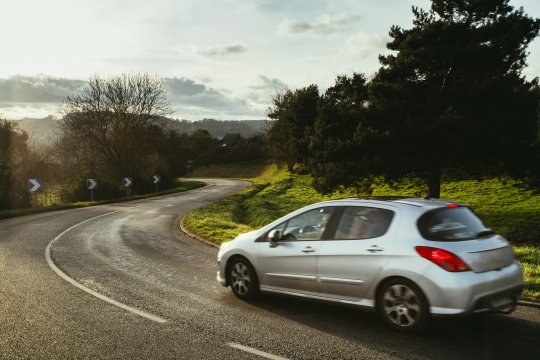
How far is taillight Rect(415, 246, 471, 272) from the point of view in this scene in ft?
17.3

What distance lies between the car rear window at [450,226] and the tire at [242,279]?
2740 mm

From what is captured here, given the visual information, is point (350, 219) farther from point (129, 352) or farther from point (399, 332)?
point (129, 352)

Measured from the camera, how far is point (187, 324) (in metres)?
6.01

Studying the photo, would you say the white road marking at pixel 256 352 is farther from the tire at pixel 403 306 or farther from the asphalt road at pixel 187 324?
the tire at pixel 403 306

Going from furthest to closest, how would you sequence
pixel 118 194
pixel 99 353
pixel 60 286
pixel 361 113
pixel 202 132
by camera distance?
pixel 202 132 < pixel 118 194 < pixel 361 113 < pixel 60 286 < pixel 99 353

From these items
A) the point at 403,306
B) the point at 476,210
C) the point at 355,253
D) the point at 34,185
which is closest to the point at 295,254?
the point at 355,253

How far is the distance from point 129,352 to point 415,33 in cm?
1834

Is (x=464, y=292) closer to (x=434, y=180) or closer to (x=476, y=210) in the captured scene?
(x=434, y=180)

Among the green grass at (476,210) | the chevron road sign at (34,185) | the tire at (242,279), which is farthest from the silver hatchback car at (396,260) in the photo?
the chevron road sign at (34,185)

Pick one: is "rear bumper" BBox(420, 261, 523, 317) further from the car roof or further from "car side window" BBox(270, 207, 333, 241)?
"car side window" BBox(270, 207, 333, 241)

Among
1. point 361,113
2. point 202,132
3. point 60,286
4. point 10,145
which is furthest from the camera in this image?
point 202,132

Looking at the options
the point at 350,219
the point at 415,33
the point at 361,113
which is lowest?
the point at 350,219

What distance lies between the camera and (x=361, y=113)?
68.6 feet

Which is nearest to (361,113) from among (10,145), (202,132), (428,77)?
(428,77)
